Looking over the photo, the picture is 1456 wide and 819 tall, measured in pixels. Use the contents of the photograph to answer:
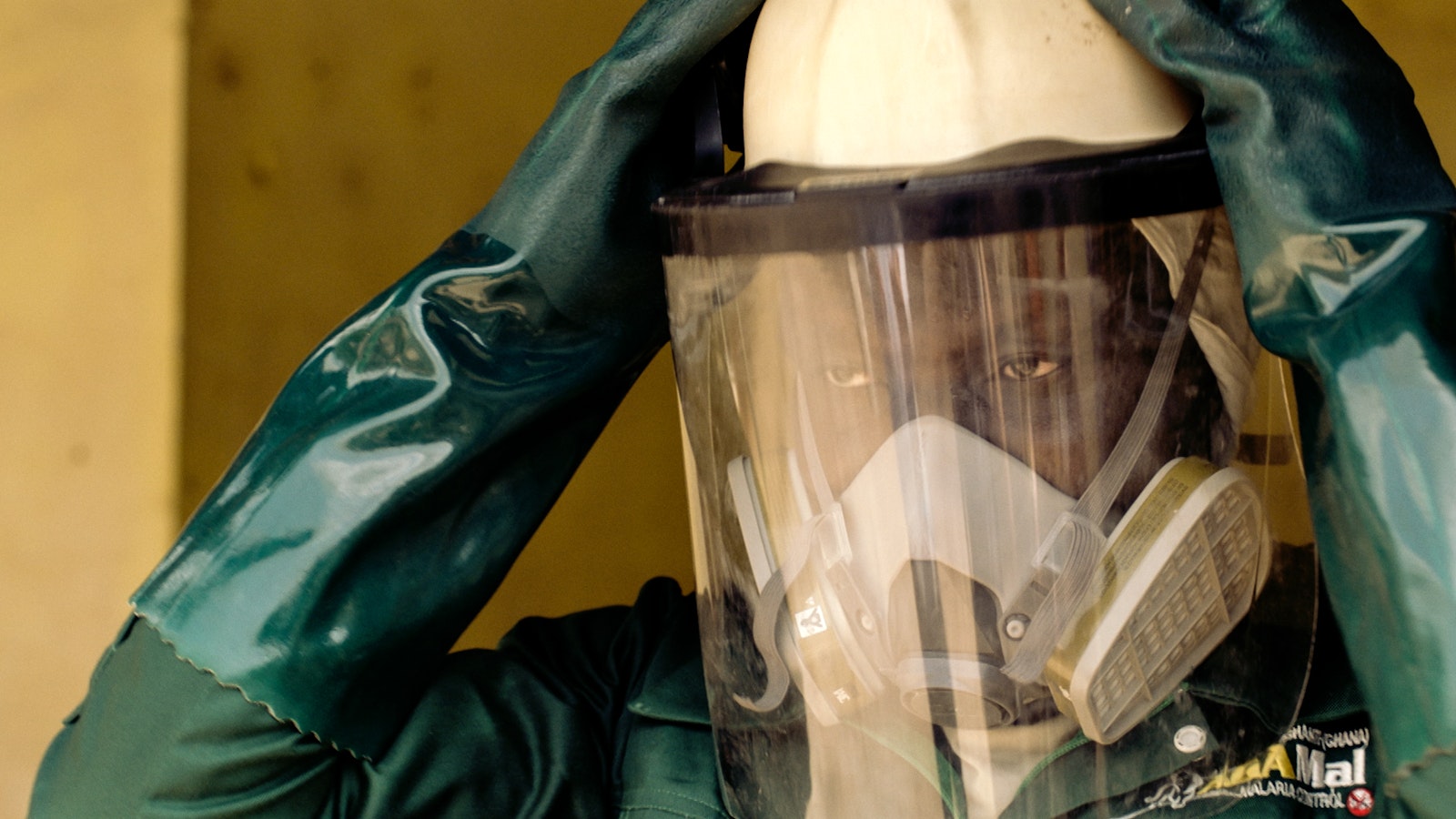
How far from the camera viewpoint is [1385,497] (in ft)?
2.44

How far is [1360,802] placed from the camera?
0.93 metres

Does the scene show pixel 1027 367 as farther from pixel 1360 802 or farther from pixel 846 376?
pixel 1360 802

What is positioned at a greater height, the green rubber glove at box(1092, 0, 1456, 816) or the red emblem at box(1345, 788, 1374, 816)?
the green rubber glove at box(1092, 0, 1456, 816)

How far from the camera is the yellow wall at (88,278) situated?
1.32 meters

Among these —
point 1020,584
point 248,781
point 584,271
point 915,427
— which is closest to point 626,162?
point 584,271

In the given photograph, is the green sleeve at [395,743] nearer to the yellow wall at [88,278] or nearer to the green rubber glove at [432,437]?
the green rubber glove at [432,437]

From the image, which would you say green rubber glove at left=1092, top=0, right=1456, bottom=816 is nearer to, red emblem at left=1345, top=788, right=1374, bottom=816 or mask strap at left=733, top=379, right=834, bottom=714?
red emblem at left=1345, top=788, right=1374, bottom=816

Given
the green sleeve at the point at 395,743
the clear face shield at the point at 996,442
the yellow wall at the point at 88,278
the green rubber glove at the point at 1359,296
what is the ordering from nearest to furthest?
the green rubber glove at the point at 1359,296, the clear face shield at the point at 996,442, the green sleeve at the point at 395,743, the yellow wall at the point at 88,278

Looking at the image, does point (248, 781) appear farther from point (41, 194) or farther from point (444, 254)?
point (41, 194)

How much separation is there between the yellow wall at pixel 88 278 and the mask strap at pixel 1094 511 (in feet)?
2.88

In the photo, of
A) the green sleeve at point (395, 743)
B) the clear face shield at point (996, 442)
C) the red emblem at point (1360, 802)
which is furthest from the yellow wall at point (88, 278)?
the red emblem at point (1360, 802)

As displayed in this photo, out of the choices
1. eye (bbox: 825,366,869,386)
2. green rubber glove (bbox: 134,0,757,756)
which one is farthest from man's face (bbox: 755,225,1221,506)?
green rubber glove (bbox: 134,0,757,756)

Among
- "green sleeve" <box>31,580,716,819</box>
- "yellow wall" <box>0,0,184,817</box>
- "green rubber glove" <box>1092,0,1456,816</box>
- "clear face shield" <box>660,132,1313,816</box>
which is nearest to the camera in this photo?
"green rubber glove" <box>1092,0,1456,816</box>

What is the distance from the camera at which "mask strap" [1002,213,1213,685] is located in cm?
89
